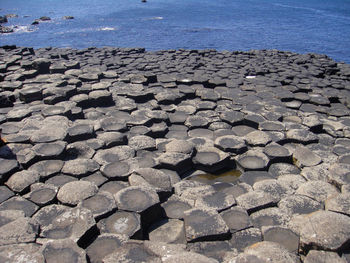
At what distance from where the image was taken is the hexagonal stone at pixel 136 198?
3.07 metres

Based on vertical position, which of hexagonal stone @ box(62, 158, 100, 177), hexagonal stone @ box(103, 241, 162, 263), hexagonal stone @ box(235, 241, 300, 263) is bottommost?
hexagonal stone @ box(62, 158, 100, 177)

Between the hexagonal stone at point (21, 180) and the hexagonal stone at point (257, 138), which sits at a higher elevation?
the hexagonal stone at point (257, 138)

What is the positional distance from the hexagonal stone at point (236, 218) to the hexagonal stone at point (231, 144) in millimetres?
1297

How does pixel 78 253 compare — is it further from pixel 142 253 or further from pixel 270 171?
pixel 270 171

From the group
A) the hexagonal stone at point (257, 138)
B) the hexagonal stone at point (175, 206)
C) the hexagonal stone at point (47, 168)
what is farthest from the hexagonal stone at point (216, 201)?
the hexagonal stone at point (47, 168)

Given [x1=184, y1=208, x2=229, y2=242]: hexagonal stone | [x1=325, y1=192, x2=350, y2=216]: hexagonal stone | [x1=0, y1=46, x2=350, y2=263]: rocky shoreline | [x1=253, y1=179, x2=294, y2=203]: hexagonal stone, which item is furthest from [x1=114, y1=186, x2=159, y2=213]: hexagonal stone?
[x1=325, y1=192, x2=350, y2=216]: hexagonal stone

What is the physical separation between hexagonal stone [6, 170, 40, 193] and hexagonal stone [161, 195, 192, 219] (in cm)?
162

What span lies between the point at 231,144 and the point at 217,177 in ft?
2.01

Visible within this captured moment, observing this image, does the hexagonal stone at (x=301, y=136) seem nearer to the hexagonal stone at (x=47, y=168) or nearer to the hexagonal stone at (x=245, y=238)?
the hexagonal stone at (x=245, y=238)

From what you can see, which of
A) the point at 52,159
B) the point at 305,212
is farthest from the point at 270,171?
the point at 52,159

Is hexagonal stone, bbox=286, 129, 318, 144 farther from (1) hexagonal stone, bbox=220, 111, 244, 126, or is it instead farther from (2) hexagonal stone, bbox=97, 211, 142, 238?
(2) hexagonal stone, bbox=97, 211, 142, 238

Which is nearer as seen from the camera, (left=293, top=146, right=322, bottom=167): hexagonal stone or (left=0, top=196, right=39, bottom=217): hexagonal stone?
(left=0, top=196, right=39, bottom=217): hexagonal stone

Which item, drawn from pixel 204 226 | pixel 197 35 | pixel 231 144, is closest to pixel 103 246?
pixel 204 226

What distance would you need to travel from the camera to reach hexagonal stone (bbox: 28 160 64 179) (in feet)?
12.4
